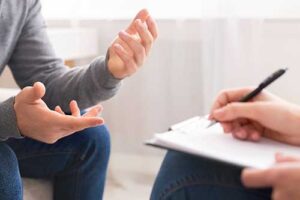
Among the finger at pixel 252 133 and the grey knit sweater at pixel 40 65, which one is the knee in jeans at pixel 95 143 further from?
the finger at pixel 252 133

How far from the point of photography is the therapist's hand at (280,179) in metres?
0.46

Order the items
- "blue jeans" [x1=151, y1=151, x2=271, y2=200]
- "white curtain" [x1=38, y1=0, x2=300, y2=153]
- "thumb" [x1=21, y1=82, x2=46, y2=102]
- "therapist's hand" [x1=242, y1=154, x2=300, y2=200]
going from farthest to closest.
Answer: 1. "white curtain" [x1=38, y1=0, x2=300, y2=153]
2. "thumb" [x1=21, y1=82, x2=46, y2=102]
3. "blue jeans" [x1=151, y1=151, x2=271, y2=200]
4. "therapist's hand" [x1=242, y1=154, x2=300, y2=200]

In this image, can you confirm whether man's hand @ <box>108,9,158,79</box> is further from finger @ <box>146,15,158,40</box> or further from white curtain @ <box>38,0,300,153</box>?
white curtain @ <box>38,0,300,153</box>

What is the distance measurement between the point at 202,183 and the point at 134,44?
0.36 meters

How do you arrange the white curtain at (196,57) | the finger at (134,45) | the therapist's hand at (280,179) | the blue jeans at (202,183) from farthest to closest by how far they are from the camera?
the white curtain at (196,57) < the finger at (134,45) < the blue jeans at (202,183) < the therapist's hand at (280,179)

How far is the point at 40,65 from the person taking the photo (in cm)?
106

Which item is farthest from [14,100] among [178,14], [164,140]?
[178,14]

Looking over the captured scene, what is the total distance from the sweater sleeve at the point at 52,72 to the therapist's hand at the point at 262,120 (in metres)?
0.34

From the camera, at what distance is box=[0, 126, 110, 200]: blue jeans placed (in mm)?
912

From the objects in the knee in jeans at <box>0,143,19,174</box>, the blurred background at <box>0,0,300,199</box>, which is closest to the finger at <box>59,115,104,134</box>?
the knee in jeans at <box>0,143,19,174</box>

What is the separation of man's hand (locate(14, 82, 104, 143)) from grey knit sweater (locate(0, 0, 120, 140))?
0.19 metres

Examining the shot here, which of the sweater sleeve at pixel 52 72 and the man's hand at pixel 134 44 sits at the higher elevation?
the man's hand at pixel 134 44

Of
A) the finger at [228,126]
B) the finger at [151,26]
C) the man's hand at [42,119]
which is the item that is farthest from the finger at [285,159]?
the finger at [151,26]

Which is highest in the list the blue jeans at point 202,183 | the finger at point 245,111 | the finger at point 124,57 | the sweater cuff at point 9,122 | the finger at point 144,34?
the finger at point 144,34
